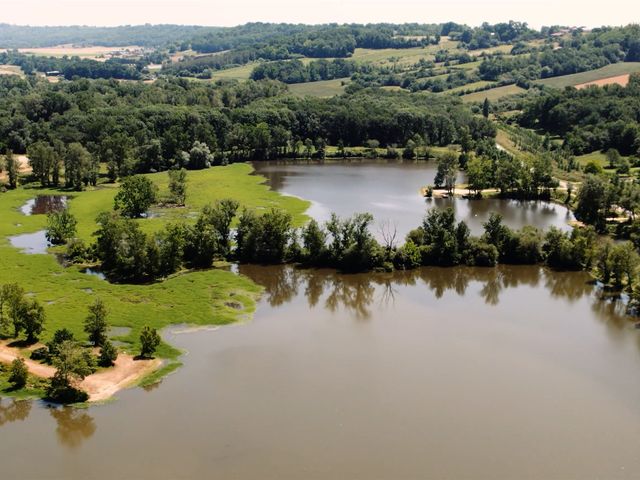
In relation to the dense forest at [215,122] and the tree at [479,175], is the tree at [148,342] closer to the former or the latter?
the tree at [479,175]

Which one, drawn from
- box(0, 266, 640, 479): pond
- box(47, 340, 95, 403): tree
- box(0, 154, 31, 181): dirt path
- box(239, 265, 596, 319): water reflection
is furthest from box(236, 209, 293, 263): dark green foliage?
box(0, 154, 31, 181): dirt path

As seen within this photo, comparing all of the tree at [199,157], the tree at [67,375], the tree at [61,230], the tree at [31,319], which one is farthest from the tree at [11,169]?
the tree at [67,375]

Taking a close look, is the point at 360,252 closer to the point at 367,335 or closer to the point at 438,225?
the point at 438,225

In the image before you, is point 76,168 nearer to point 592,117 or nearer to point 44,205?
point 44,205

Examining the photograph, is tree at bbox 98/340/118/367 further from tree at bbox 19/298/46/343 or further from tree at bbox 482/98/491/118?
tree at bbox 482/98/491/118

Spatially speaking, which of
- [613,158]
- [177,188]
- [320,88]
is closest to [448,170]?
[613,158]

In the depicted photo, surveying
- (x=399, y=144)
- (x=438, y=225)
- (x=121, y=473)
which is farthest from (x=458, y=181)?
(x=121, y=473)

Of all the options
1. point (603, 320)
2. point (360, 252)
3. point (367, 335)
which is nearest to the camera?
point (367, 335)
